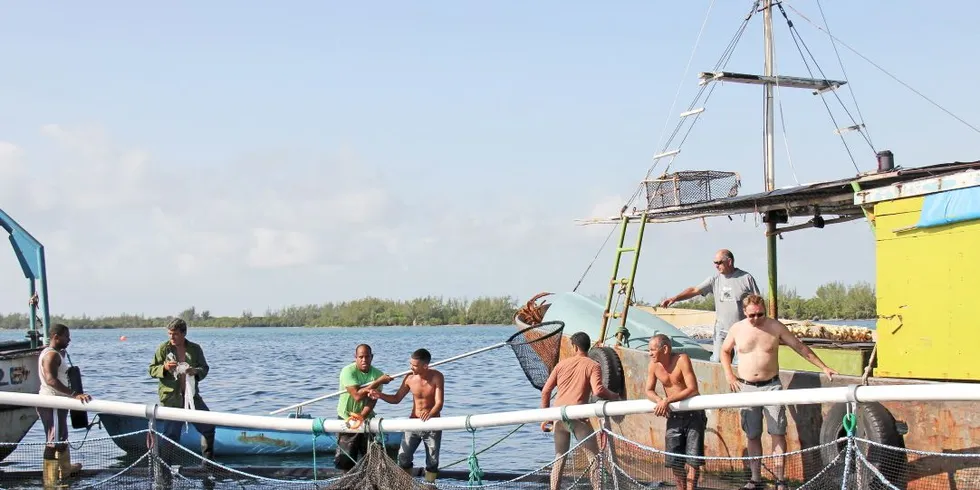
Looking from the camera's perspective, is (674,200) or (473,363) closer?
(674,200)

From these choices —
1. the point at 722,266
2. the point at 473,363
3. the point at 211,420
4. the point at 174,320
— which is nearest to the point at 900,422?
the point at 722,266

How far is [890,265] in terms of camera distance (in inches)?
367

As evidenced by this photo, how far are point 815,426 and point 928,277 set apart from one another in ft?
5.76

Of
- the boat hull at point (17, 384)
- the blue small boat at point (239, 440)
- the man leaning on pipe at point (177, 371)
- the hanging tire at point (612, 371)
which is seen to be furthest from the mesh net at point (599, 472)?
the hanging tire at point (612, 371)

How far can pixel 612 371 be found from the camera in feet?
42.4

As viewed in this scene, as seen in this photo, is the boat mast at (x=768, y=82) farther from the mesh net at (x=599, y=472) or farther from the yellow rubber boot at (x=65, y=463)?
the yellow rubber boot at (x=65, y=463)

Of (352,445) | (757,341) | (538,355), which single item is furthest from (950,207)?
(538,355)

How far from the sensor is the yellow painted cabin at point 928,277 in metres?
8.67

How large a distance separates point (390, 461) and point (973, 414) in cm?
482

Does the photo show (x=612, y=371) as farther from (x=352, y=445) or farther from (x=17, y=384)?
(x=17, y=384)

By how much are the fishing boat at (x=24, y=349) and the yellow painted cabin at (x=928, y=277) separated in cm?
1056

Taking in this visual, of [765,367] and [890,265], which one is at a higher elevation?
[890,265]

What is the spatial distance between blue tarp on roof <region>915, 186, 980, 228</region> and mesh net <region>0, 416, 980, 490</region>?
190cm

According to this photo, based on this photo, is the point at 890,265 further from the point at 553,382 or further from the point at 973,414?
the point at 553,382
